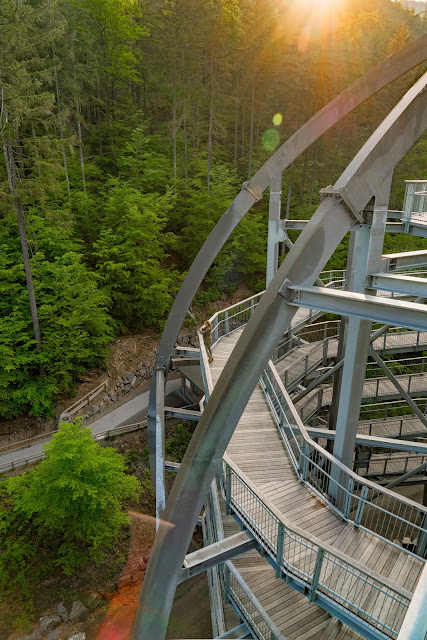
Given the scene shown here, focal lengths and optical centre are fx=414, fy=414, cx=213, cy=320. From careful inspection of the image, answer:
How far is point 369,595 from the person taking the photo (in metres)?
6.10

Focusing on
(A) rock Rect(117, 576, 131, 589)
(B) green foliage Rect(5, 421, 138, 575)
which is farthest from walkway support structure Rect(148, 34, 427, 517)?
(A) rock Rect(117, 576, 131, 589)

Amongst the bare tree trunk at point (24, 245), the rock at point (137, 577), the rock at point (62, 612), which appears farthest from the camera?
the bare tree trunk at point (24, 245)

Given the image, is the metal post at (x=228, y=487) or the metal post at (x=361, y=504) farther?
the metal post at (x=228, y=487)

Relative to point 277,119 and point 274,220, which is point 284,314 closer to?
point 274,220

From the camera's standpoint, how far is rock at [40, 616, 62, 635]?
11.9 m

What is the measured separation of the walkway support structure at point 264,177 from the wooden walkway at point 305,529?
2.90 m

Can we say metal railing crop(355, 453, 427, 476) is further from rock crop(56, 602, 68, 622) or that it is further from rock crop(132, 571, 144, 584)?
rock crop(56, 602, 68, 622)

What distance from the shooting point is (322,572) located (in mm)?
6590

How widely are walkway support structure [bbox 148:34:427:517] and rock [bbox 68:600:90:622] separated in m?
4.08

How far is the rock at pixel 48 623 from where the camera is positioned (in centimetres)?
1185

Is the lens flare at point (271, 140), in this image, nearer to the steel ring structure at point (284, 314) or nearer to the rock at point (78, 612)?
the steel ring structure at point (284, 314)

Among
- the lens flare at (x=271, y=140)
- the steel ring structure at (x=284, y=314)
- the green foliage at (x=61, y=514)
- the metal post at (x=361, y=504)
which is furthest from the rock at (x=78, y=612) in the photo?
the lens flare at (x=271, y=140)

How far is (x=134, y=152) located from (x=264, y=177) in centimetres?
1415

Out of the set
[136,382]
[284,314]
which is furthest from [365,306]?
[136,382]
